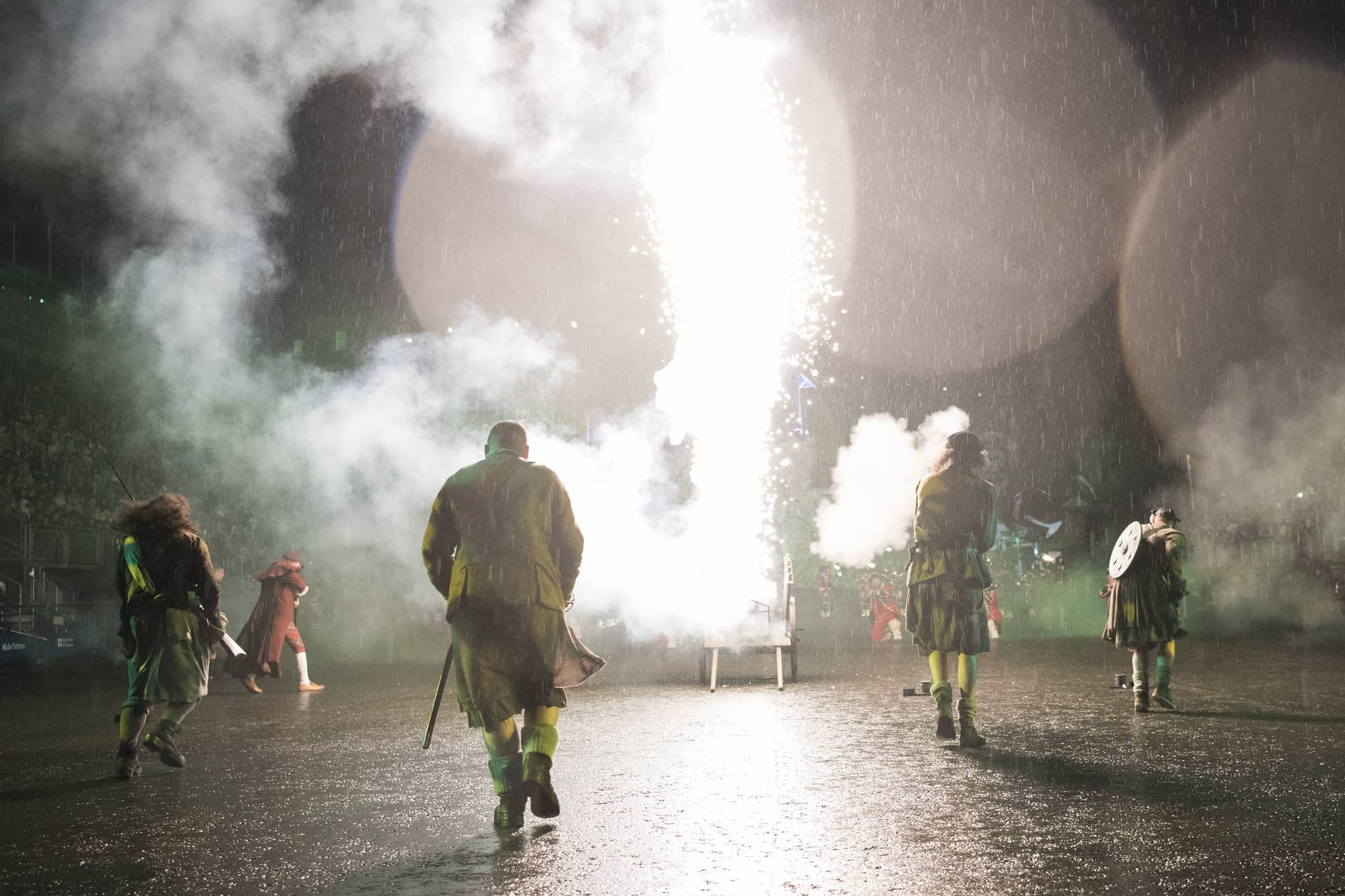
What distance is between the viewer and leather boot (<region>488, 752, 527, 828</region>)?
4.36m

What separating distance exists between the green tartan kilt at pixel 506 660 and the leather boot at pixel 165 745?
2539 mm

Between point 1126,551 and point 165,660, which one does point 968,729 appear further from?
point 165,660

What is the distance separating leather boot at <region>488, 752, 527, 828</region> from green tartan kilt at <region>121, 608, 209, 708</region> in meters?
2.72

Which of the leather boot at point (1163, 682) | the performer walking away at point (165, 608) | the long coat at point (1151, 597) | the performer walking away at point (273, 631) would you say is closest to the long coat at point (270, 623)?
the performer walking away at point (273, 631)

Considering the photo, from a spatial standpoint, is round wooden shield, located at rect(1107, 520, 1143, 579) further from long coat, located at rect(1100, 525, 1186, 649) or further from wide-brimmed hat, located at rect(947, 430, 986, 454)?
wide-brimmed hat, located at rect(947, 430, 986, 454)

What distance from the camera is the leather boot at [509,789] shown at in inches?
171

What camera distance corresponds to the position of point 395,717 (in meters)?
8.76

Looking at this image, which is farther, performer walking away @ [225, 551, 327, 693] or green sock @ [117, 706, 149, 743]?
performer walking away @ [225, 551, 327, 693]

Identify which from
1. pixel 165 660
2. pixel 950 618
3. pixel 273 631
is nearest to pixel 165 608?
pixel 165 660

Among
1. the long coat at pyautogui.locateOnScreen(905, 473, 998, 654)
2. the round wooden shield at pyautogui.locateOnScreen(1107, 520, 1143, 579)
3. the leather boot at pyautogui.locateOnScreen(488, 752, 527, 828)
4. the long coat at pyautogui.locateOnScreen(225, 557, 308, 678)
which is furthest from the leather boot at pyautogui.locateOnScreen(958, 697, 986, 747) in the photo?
the long coat at pyautogui.locateOnScreen(225, 557, 308, 678)

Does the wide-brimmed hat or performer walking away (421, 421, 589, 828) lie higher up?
the wide-brimmed hat

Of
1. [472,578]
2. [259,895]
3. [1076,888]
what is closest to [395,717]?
[472,578]

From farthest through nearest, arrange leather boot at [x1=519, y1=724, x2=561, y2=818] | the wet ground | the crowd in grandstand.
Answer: the crowd in grandstand → leather boot at [x1=519, y1=724, x2=561, y2=818] → the wet ground

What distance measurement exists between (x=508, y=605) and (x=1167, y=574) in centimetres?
666
